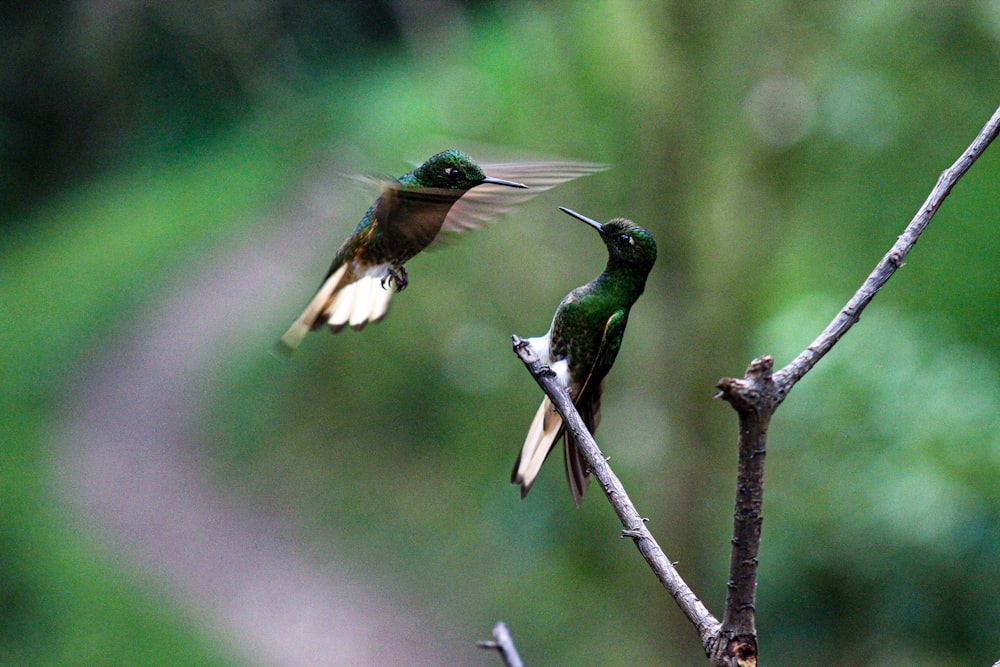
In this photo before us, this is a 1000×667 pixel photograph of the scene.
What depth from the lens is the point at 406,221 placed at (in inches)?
50.1

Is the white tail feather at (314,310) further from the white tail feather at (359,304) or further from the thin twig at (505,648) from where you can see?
the thin twig at (505,648)

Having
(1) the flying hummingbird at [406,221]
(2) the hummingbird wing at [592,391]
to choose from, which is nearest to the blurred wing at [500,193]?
(1) the flying hummingbird at [406,221]

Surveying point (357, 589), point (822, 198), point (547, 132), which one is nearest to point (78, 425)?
point (357, 589)

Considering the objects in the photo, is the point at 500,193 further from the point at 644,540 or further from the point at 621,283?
the point at 644,540

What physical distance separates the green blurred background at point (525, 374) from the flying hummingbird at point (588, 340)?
377 millimetres

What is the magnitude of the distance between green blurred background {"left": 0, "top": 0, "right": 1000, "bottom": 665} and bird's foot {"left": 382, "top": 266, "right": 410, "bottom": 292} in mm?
145

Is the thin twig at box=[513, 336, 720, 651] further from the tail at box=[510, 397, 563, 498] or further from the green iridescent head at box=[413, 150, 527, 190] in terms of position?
the green iridescent head at box=[413, 150, 527, 190]

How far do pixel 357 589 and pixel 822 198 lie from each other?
380cm

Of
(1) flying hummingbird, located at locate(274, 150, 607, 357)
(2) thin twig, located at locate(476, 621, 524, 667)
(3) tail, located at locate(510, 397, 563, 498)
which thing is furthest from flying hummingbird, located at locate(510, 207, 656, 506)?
(2) thin twig, located at locate(476, 621, 524, 667)

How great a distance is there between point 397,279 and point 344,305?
116 millimetres

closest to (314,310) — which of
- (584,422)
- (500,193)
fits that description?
(500,193)

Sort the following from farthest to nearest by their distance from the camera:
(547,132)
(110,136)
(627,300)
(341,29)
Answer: (110,136), (341,29), (547,132), (627,300)

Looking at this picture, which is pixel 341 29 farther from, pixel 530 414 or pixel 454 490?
pixel 530 414

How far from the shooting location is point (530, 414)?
4.65m
